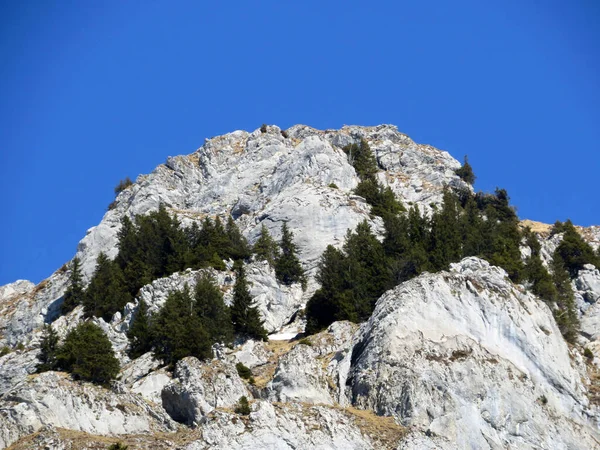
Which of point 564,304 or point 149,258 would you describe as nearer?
point 564,304

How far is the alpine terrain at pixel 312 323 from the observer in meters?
58.1

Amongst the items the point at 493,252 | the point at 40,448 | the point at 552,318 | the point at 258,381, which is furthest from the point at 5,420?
the point at 493,252

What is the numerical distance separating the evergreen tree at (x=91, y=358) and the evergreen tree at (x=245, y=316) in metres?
16.2

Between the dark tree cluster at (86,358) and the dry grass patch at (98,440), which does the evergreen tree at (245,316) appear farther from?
the dry grass patch at (98,440)

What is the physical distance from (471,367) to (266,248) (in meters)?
42.0

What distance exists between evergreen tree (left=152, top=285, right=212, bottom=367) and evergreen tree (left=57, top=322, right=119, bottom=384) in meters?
6.62

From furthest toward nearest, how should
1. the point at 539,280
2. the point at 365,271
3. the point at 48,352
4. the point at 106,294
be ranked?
the point at 106,294
the point at 365,271
the point at 539,280
the point at 48,352

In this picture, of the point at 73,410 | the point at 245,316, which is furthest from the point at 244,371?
the point at 73,410

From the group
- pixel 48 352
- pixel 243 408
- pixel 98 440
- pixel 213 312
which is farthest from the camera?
pixel 213 312

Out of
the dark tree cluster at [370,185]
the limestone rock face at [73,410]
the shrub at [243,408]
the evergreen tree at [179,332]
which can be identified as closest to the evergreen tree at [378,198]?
the dark tree cluster at [370,185]

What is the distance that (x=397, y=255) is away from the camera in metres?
91.7

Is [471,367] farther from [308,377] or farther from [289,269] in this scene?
[289,269]

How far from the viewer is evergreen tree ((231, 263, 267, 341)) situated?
82812 mm

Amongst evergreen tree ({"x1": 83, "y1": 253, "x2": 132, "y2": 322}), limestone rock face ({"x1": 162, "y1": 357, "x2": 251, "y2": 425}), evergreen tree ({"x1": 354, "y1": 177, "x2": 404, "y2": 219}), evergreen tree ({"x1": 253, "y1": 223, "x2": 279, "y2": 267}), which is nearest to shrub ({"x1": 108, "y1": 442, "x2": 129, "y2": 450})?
limestone rock face ({"x1": 162, "y1": 357, "x2": 251, "y2": 425})
